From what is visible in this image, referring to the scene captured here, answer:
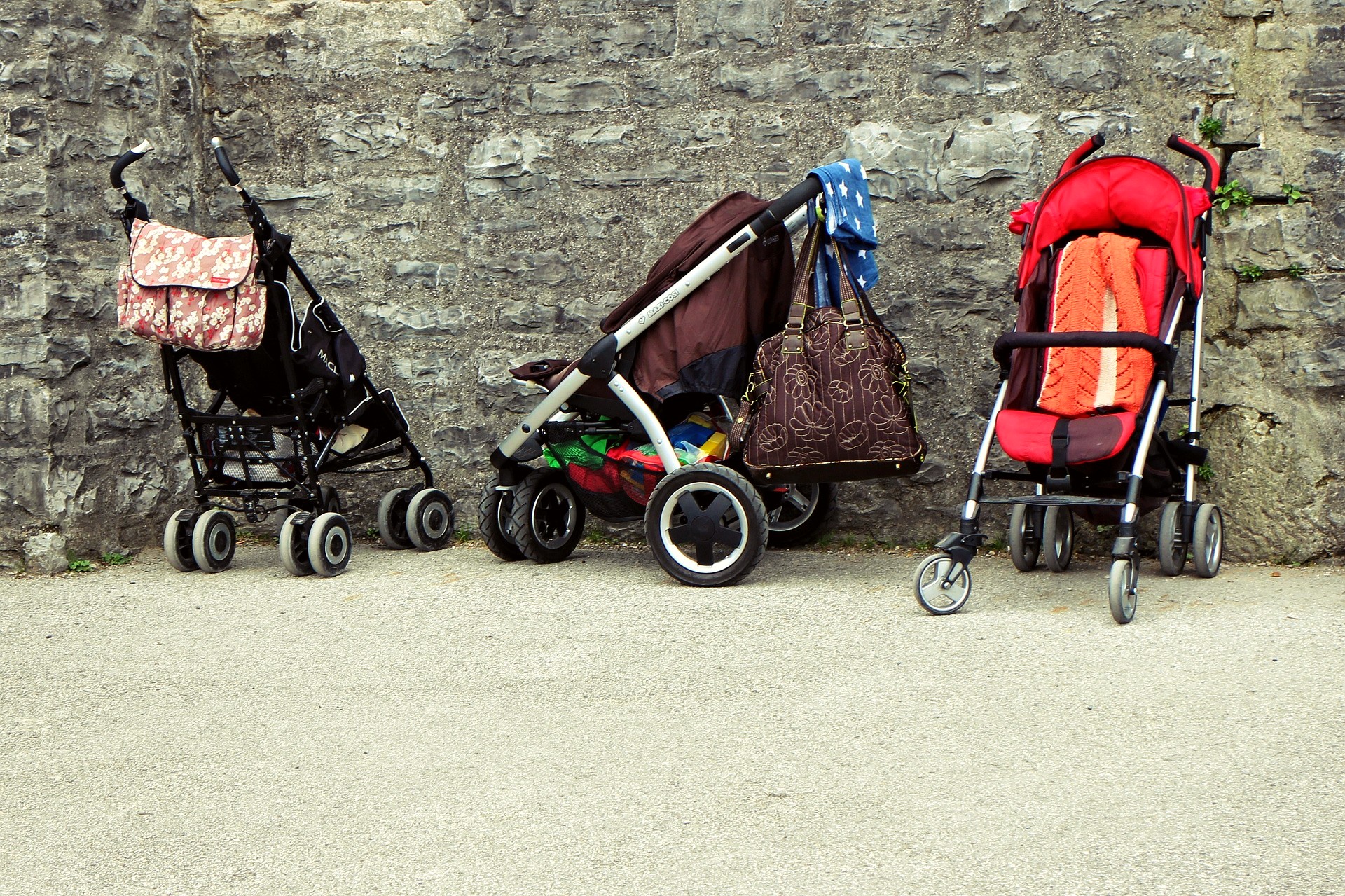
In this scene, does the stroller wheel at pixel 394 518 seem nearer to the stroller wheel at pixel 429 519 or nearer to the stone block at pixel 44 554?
the stroller wheel at pixel 429 519

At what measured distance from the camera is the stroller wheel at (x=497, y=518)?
4816 mm

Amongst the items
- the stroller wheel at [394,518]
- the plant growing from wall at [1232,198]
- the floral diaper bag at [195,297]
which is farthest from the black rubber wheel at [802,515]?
the floral diaper bag at [195,297]

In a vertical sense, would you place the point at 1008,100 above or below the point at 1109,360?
above

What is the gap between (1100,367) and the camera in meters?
4.07

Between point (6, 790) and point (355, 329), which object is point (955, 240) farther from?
point (6, 790)

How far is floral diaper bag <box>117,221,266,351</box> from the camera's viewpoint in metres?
4.49

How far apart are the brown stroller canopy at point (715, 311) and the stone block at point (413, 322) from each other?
1.04m

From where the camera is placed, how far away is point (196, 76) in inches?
215

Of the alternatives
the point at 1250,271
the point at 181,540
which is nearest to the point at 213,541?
the point at 181,540

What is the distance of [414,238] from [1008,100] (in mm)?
2354

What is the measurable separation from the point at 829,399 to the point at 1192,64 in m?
1.76

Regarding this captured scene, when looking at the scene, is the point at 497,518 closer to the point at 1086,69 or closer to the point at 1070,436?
the point at 1070,436

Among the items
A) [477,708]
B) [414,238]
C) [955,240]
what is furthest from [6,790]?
[955,240]

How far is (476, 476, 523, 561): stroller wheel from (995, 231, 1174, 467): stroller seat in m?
1.79
